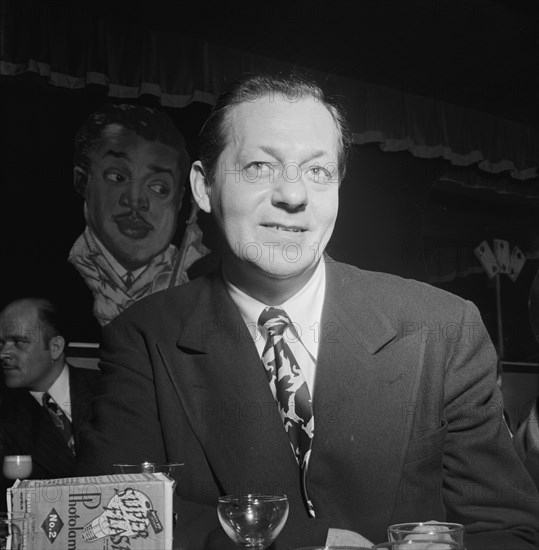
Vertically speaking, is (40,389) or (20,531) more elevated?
(40,389)

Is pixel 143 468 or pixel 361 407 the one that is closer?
pixel 143 468

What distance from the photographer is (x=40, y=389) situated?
339 centimetres

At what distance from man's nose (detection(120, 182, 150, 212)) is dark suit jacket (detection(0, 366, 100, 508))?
3.22 feet

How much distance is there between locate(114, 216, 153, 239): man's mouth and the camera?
3.69 metres

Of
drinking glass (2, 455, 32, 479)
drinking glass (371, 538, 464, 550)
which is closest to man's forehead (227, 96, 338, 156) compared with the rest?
drinking glass (371, 538, 464, 550)

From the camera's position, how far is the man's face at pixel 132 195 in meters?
3.63

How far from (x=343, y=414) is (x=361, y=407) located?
0.05 meters

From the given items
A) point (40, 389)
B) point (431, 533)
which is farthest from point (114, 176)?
point (431, 533)

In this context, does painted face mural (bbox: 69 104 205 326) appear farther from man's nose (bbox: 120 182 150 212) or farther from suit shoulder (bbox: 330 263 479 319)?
suit shoulder (bbox: 330 263 479 319)

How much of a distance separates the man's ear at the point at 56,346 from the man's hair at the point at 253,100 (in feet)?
6.10

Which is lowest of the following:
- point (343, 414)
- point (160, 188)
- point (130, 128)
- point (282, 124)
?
point (343, 414)

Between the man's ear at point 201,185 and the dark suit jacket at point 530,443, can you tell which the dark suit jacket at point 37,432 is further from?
the dark suit jacket at point 530,443

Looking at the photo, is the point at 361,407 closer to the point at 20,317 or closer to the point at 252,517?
the point at 252,517

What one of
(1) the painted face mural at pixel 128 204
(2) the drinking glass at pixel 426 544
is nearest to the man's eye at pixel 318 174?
(2) the drinking glass at pixel 426 544
